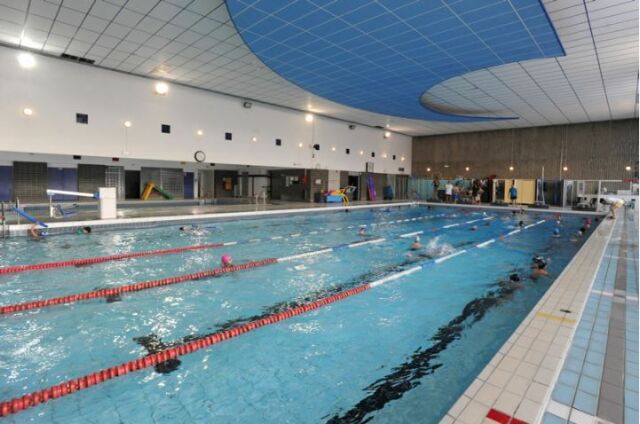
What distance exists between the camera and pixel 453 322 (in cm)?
365

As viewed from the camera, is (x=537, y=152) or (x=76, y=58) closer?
(x=76, y=58)

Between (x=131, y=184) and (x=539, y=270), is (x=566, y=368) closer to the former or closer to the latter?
(x=539, y=270)

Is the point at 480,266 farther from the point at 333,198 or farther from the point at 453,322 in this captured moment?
the point at 333,198

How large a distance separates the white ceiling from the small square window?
5.12ft

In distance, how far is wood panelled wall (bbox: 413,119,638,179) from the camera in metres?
16.5

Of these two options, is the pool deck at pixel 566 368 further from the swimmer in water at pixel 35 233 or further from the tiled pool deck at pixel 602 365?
the swimmer in water at pixel 35 233

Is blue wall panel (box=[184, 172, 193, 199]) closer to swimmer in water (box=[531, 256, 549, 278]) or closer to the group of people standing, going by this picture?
the group of people standing

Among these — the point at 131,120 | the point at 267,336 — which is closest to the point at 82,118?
the point at 131,120

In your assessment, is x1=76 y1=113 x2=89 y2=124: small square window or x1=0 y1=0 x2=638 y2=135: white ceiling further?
x1=76 y1=113 x2=89 y2=124: small square window

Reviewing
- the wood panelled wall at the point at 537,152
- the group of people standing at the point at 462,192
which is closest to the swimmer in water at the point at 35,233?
the group of people standing at the point at 462,192

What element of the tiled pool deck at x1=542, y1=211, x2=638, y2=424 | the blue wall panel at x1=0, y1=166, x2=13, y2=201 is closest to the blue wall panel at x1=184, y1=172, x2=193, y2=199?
the blue wall panel at x1=0, y1=166, x2=13, y2=201

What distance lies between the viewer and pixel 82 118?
33.3 ft

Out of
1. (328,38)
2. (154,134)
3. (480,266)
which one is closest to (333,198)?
(154,134)

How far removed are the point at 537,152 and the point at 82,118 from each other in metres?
20.9
